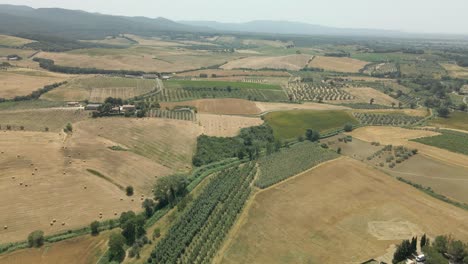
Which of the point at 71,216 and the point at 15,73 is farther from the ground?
the point at 15,73

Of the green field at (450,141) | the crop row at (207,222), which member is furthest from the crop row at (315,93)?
the crop row at (207,222)

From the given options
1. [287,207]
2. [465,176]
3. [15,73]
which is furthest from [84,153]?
[15,73]

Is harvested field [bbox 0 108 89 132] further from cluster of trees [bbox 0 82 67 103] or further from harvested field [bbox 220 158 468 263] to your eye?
harvested field [bbox 220 158 468 263]

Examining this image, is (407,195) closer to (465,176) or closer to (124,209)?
(465,176)

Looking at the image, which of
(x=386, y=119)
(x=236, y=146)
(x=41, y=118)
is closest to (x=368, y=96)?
(x=386, y=119)

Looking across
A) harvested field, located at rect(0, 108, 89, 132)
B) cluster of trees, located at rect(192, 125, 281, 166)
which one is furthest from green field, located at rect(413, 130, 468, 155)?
harvested field, located at rect(0, 108, 89, 132)

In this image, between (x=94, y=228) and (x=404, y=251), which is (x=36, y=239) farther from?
(x=404, y=251)
